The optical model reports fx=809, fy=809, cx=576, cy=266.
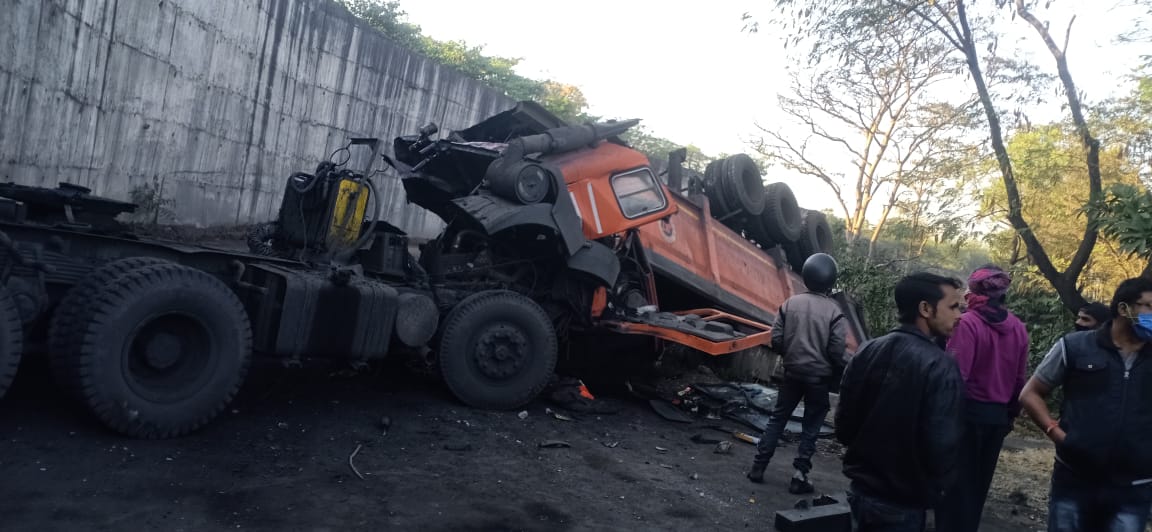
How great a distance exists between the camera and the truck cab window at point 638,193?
709 cm

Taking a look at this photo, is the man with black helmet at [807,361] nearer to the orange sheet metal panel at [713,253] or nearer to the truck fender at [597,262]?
the truck fender at [597,262]

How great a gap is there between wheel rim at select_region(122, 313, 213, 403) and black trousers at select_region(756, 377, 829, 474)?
11.6 feet

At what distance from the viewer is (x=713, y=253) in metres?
7.97

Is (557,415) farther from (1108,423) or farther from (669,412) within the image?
(1108,423)

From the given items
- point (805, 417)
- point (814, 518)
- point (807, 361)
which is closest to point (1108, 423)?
point (814, 518)

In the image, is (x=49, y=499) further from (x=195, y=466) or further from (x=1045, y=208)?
(x=1045, y=208)

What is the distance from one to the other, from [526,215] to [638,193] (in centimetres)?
135

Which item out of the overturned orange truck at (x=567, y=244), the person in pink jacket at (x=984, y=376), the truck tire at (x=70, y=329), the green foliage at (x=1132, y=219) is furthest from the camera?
the overturned orange truck at (x=567, y=244)

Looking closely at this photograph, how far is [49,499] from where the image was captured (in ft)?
11.9

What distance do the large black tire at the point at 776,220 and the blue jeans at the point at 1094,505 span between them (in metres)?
5.79

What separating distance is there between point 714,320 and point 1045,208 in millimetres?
11829

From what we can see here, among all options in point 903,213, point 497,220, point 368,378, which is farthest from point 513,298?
point 903,213

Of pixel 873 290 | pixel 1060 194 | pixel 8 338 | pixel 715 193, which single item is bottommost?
pixel 8 338

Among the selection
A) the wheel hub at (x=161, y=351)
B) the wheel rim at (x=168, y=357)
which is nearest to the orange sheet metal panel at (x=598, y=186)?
the wheel rim at (x=168, y=357)
